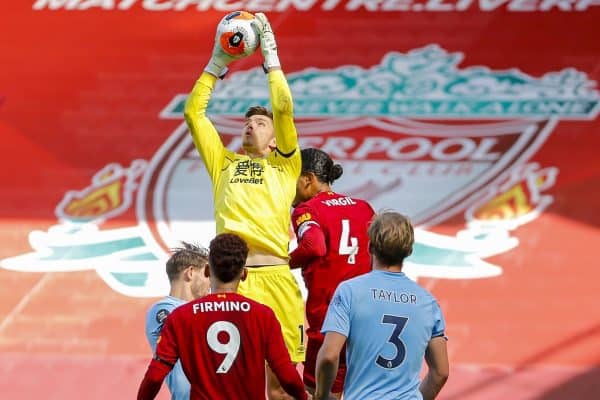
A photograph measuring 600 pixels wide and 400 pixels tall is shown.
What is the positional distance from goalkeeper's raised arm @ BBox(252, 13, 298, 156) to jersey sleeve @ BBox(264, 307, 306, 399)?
5.85 feet

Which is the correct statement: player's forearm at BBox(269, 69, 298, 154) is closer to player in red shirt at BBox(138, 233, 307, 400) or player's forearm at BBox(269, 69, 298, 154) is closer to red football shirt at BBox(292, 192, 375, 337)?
red football shirt at BBox(292, 192, 375, 337)

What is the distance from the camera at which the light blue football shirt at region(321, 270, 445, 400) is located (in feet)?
16.6

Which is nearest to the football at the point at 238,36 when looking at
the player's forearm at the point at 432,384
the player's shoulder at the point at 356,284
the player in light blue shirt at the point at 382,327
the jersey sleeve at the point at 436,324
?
the player in light blue shirt at the point at 382,327

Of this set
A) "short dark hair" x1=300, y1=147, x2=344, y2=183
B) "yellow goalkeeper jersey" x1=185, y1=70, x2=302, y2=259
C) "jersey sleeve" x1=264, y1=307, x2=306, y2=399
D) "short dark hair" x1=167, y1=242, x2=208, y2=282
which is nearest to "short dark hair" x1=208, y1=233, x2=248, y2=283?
"jersey sleeve" x1=264, y1=307, x2=306, y2=399

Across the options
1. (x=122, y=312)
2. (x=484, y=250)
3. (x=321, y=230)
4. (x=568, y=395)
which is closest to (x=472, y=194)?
(x=484, y=250)

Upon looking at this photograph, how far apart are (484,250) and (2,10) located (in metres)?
4.95

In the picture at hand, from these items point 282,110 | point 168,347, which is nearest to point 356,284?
point 168,347

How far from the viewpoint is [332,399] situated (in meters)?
6.43

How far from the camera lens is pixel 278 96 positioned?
651 cm

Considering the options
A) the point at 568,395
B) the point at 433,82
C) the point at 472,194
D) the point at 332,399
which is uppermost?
the point at 433,82

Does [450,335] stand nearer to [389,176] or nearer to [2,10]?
[389,176]

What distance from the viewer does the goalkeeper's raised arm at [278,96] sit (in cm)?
652

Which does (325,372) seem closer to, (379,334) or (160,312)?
(379,334)

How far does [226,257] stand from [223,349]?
36 cm
